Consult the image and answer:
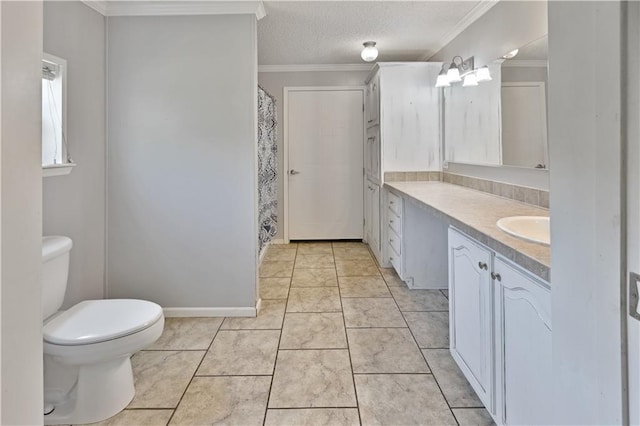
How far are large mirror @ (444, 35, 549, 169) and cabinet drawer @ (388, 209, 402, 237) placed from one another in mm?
711

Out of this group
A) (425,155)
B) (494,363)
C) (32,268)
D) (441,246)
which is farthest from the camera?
(425,155)

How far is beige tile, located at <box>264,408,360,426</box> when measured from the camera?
5.20ft

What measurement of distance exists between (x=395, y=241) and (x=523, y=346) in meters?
2.20

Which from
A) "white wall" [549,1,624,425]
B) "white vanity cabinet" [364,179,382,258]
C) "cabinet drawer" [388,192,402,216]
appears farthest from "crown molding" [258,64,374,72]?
"white wall" [549,1,624,425]

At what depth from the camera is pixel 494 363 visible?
1.42 m

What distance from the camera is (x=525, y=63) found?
226cm

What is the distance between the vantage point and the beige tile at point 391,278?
10.9ft

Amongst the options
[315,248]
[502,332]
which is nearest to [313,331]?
[502,332]

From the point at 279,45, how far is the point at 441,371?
3.24 metres

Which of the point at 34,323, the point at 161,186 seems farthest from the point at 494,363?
the point at 161,186

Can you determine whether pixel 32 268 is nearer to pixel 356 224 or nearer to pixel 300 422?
pixel 300 422

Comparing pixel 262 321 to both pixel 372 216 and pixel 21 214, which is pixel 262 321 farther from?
pixel 21 214

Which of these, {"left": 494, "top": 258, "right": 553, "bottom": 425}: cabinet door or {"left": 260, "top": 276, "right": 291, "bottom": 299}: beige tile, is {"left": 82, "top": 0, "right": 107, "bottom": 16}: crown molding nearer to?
{"left": 260, "top": 276, "right": 291, "bottom": 299}: beige tile

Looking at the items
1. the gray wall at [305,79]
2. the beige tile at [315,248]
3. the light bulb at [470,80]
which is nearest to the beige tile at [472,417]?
the light bulb at [470,80]
